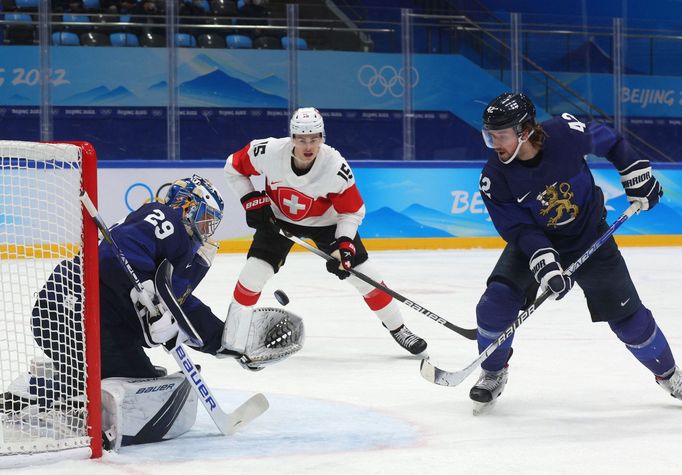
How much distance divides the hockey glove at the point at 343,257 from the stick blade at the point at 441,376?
0.90 meters

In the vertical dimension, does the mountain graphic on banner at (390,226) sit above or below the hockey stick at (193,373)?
below

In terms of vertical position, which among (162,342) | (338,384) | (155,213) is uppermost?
(155,213)

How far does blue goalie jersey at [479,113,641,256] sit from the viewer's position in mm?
3043

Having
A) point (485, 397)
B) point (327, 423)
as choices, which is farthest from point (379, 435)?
point (485, 397)

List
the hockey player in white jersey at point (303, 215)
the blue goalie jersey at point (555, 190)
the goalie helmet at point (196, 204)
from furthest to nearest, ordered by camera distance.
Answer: the hockey player in white jersey at point (303, 215) → the blue goalie jersey at point (555, 190) → the goalie helmet at point (196, 204)

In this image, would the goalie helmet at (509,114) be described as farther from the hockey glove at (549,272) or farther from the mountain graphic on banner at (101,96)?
the mountain graphic on banner at (101,96)

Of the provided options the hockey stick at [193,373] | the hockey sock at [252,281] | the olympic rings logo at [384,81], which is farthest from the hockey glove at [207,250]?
the olympic rings logo at [384,81]

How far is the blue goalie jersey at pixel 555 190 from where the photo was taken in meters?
3.04

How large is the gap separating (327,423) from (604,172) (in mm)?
6788

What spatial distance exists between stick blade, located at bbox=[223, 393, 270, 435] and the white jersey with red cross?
1389 millimetres

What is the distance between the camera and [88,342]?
8.04ft

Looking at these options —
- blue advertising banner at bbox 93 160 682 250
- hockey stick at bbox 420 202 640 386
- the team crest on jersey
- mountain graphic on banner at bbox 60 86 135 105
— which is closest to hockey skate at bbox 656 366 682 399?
hockey stick at bbox 420 202 640 386

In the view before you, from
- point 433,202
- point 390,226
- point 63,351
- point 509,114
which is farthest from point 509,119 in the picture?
point 433,202

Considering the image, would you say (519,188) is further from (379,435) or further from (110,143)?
(110,143)
